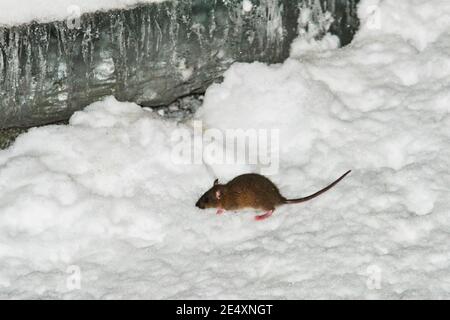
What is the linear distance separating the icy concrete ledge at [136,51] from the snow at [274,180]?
0.52 feet

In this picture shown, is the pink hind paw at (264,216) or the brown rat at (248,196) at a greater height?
the brown rat at (248,196)

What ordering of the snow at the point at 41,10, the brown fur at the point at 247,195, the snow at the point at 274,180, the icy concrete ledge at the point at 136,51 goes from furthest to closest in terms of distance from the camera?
the icy concrete ledge at the point at 136,51
the snow at the point at 41,10
the brown fur at the point at 247,195
the snow at the point at 274,180

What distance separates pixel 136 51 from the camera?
5.11 metres

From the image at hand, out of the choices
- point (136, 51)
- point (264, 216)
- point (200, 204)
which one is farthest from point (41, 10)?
point (264, 216)

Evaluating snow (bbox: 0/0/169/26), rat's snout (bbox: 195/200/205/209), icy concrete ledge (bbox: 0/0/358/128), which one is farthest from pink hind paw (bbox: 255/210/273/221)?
snow (bbox: 0/0/169/26)

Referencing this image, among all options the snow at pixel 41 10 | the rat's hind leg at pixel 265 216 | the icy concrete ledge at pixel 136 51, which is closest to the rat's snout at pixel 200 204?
the rat's hind leg at pixel 265 216

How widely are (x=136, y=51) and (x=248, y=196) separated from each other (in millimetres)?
1438

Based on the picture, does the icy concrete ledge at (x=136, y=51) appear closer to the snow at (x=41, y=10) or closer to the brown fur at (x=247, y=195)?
the snow at (x=41, y=10)

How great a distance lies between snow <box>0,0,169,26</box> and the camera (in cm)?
471

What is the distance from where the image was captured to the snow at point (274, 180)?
395 centimetres

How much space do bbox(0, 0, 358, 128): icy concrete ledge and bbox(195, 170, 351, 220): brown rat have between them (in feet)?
3.96

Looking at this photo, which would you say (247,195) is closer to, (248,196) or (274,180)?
(248,196)

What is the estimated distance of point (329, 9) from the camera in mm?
5594
